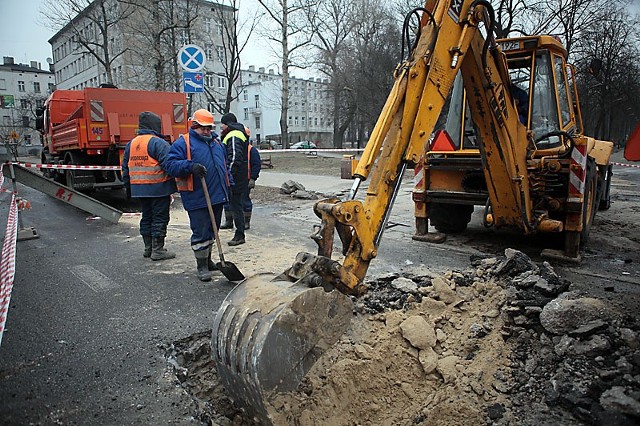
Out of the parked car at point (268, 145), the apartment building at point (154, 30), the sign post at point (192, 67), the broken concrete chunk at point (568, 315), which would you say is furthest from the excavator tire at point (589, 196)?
the parked car at point (268, 145)

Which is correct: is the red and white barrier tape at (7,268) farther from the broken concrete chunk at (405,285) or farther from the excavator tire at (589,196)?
the excavator tire at (589,196)

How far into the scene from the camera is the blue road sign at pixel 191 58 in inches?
325

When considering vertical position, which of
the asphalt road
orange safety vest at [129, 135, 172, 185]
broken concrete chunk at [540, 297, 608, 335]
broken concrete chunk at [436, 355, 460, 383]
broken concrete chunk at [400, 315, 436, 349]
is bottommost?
the asphalt road

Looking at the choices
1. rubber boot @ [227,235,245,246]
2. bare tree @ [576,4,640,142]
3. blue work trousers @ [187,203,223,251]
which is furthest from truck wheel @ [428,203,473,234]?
bare tree @ [576,4,640,142]

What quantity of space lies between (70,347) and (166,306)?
0.94 metres

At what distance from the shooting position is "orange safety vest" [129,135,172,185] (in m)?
5.61

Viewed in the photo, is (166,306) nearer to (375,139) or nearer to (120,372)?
(120,372)

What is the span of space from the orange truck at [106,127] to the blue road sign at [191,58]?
270cm

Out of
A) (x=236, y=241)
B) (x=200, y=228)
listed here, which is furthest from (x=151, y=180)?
(x=236, y=241)

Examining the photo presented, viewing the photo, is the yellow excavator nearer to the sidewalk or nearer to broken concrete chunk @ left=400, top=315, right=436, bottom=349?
broken concrete chunk @ left=400, top=315, right=436, bottom=349

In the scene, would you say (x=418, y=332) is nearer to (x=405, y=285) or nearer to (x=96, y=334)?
(x=405, y=285)

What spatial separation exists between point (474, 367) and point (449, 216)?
3.91m

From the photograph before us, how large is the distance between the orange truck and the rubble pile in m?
8.22

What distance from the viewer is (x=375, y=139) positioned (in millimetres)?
3111
